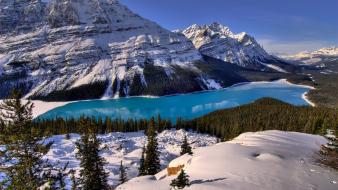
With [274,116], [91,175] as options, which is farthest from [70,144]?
[274,116]

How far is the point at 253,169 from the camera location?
93.2 ft

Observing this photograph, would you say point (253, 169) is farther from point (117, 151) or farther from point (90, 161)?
point (117, 151)

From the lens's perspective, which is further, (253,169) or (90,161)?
(90,161)

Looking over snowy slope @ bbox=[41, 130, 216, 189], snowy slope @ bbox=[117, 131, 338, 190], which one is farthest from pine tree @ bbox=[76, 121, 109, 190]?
snowy slope @ bbox=[41, 130, 216, 189]

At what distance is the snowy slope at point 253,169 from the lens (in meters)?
25.2

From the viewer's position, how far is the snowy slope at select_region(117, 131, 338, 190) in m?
25.2

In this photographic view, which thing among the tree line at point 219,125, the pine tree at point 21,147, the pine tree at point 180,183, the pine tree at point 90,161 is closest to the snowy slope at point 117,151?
the tree line at point 219,125

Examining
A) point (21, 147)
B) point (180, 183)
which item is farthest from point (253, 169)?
point (21, 147)

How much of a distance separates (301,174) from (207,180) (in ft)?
32.0

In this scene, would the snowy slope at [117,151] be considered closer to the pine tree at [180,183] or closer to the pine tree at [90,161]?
the pine tree at [90,161]

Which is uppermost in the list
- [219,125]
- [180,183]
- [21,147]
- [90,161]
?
[21,147]

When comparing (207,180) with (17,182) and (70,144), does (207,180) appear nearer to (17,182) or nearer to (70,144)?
(17,182)

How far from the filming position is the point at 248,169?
28406 millimetres

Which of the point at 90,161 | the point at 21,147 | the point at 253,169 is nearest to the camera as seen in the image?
the point at 21,147
